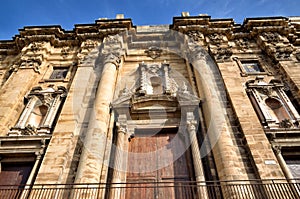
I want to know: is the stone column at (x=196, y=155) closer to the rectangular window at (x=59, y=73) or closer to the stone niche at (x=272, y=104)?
the stone niche at (x=272, y=104)

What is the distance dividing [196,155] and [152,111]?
9.36 feet

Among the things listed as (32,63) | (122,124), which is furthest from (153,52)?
(32,63)

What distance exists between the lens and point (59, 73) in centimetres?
1283

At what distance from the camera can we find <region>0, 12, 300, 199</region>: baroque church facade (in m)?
7.23

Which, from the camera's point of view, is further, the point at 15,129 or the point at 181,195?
the point at 15,129

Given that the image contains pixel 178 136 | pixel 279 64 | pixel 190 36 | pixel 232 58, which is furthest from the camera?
pixel 190 36

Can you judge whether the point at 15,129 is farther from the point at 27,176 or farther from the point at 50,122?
the point at 27,176

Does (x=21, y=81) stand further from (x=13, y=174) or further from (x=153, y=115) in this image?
(x=153, y=115)

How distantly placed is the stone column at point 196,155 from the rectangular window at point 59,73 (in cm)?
737

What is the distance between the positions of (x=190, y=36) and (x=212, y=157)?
8.22m

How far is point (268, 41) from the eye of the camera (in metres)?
13.4

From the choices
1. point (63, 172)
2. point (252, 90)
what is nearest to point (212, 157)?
point (252, 90)

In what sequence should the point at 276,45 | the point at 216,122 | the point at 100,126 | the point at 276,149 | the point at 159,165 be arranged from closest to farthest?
the point at 276,149 → the point at 159,165 → the point at 216,122 → the point at 100,126 → the point at 276,45

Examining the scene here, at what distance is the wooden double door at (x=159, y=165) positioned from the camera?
7.24 meters
